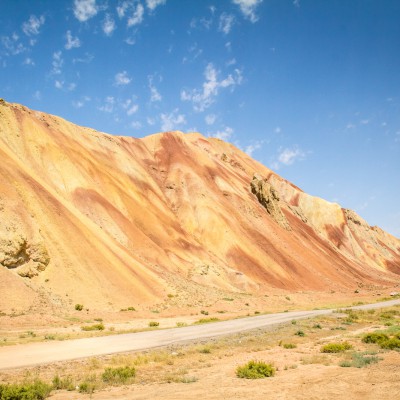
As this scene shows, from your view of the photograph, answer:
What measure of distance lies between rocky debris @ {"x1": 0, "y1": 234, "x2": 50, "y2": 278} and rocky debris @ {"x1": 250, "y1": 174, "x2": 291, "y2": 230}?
57.7 m

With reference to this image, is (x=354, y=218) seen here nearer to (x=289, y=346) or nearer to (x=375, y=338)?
(x=375, y=338)

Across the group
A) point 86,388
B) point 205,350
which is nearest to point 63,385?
point 86,388

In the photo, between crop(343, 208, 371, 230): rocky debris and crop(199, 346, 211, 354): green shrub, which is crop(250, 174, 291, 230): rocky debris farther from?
crop(199, 346, 211, 354): green shrub

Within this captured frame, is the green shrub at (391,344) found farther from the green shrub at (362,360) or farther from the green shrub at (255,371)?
the green shrub at (255,371)

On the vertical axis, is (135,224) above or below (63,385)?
above

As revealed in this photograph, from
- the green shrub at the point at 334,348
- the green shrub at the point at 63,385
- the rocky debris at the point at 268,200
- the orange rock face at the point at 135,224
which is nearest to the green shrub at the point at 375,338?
the green shrub at the point at 334,348

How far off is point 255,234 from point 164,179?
2081cm

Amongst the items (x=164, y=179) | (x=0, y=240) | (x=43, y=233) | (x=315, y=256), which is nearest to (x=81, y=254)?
(x=43, y=233)

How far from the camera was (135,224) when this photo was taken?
54.8 meters

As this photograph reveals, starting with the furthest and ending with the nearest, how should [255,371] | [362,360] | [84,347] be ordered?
[84,347] → [362,360] → [255,371]

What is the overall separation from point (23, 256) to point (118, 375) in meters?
24.9

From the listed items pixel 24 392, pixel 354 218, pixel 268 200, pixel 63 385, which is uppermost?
pixel 354 218

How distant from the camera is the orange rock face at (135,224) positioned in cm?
3409

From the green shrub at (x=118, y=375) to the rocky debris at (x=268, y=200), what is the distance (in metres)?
73.4
